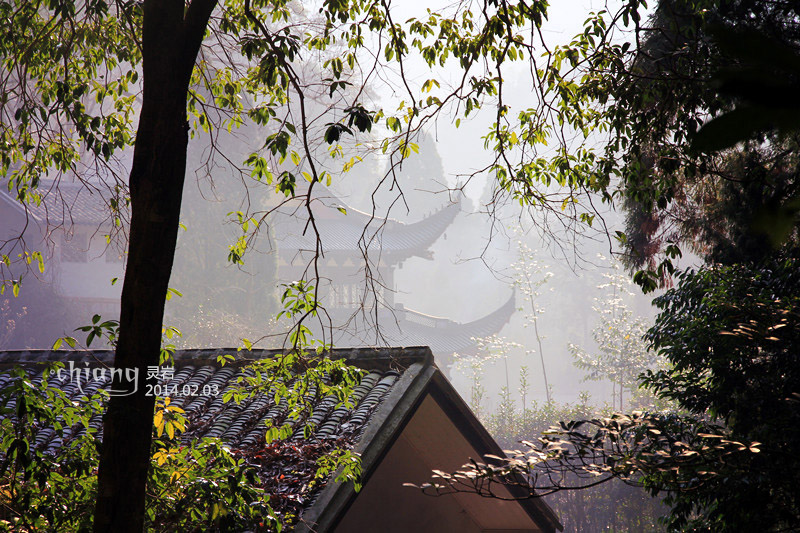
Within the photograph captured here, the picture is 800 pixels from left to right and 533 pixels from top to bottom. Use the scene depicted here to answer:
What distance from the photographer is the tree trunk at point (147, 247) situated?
2.05m

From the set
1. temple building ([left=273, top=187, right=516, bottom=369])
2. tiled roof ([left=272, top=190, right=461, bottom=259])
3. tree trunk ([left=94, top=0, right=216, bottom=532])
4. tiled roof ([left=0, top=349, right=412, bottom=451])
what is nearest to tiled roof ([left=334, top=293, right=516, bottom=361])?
temple building ([left=273, top=187, right=516, bottom=369])

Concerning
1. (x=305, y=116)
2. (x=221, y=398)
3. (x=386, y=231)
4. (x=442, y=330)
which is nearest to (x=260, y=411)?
(x=221, y=398)

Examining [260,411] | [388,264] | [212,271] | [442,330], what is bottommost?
[260,411]

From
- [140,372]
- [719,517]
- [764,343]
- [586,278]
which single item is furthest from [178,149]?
[586,278]

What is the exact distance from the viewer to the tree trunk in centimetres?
205

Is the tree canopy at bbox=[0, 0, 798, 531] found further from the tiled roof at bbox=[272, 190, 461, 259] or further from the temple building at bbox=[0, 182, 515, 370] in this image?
the tiled roof at bbox=[272, 190, 461, 259]

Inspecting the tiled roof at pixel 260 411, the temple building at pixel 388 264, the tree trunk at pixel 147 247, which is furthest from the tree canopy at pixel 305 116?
the temple building at pixel 388 264

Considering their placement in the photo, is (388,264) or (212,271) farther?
(388,264)

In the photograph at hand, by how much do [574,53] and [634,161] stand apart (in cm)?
71

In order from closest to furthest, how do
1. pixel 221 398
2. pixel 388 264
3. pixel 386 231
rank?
1. pixel 221 398
2. pixel 388 264
3. pixel 386 231

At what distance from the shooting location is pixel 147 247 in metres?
2.12

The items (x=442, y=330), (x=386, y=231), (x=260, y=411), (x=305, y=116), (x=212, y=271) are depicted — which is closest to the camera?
(x=305, y=116)

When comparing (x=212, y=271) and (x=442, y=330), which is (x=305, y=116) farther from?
(x=442, y=330)

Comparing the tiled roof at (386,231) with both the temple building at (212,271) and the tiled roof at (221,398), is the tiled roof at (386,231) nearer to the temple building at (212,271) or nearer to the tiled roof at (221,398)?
the temple building at (212,271)
